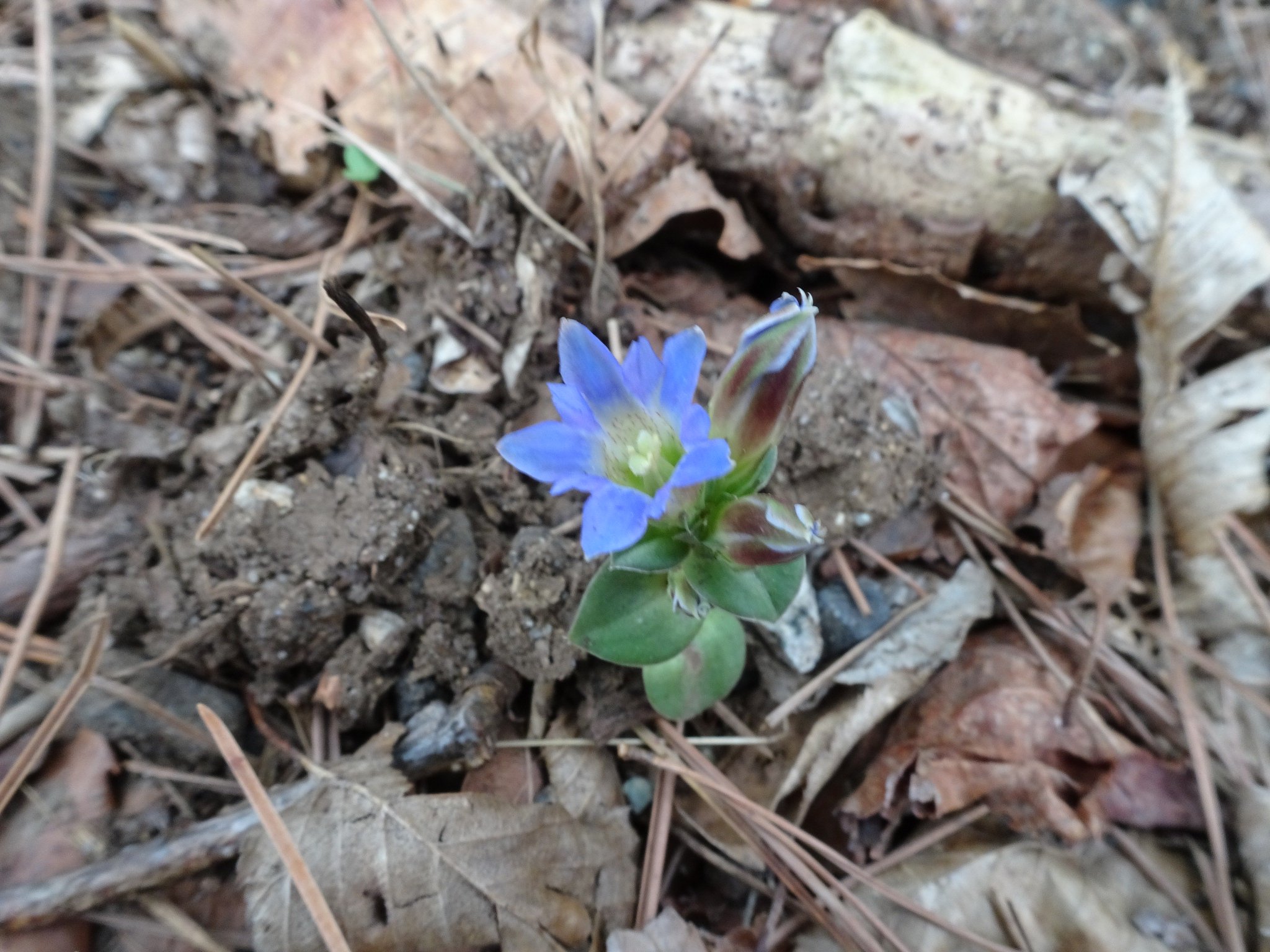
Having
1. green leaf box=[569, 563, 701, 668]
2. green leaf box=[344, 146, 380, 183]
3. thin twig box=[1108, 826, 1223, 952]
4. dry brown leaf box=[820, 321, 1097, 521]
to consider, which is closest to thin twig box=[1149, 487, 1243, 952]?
thin twig box=[1108, 826, 1223, 952]

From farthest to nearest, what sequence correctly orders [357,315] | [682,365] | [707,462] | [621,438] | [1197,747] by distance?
[1197,747] → [357,315] → [621,438] → [682,365] → [707,462]

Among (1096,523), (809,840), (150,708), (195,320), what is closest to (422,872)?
(150,708)

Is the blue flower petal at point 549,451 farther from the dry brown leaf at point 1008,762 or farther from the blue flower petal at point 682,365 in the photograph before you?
the dry brown leaf at point 1008,762

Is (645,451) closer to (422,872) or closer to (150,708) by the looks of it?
(422,872)

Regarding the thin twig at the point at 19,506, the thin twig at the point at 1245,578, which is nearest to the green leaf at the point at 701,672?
the thin twig at the point at 1245,578

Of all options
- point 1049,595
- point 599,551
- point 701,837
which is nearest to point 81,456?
point 599,551

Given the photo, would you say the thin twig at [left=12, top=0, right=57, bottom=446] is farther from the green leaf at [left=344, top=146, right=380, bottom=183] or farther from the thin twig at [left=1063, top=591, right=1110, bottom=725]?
the thin twig at [left=1063, top=591, right=1110, bottom=725]

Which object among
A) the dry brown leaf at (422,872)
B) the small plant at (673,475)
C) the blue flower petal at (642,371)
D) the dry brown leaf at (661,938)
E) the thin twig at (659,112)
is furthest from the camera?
the thin twig at (659,112)
